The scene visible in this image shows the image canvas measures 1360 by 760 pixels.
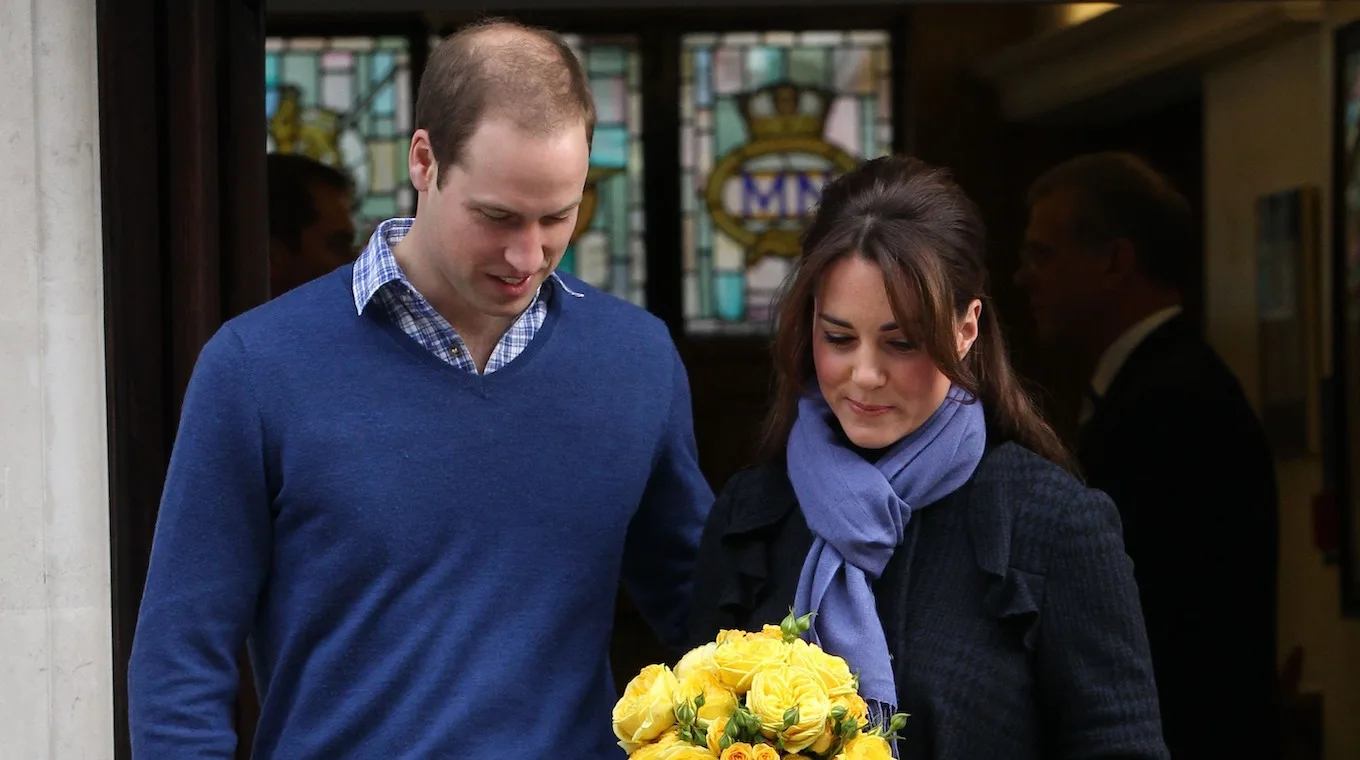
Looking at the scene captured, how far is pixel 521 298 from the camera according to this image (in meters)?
2.28

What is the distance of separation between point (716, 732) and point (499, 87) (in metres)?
0.89

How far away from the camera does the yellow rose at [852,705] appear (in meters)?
1.86

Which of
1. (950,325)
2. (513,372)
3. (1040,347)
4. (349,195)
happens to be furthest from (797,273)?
(349,195)

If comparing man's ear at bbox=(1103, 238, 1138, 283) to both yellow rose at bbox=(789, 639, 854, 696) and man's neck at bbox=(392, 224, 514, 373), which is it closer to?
man's neck at bbox=(392, 224, 514, 373)

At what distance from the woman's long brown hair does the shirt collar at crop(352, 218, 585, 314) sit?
15.0 inches

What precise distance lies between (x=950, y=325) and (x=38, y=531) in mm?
1637

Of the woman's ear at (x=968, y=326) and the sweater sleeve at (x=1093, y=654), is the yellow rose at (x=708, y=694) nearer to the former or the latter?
the sweater sleeve at (x=1093, y=654)

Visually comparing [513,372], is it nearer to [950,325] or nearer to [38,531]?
[950,325]

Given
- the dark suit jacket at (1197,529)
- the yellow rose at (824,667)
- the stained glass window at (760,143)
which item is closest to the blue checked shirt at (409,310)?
the yellow rose at (824,667)

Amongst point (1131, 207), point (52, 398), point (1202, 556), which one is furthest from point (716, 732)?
point (1131, 207)

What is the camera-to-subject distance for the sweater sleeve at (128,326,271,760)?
7.29ft

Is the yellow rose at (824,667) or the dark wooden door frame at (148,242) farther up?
the dark wooden door frame at (148,242)

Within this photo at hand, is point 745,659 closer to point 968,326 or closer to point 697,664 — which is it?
point 697,664

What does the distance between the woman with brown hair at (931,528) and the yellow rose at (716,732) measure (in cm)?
37
